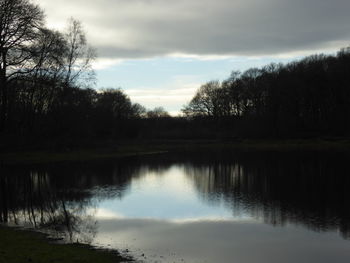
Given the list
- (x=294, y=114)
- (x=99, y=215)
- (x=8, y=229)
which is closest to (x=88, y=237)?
(x=8, y=229)

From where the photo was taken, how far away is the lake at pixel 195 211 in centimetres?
1642

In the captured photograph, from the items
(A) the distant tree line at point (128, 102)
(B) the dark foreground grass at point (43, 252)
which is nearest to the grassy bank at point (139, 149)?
(A) the distant tree line at point (128, 102)

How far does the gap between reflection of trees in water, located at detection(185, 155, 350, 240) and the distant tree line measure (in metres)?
23.3

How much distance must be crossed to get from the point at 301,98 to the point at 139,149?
46493mm

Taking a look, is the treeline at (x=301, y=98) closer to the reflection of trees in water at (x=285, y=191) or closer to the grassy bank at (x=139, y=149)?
the grassy bank at (x=139, y=149)

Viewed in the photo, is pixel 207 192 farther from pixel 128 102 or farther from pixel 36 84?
pixel 128 102

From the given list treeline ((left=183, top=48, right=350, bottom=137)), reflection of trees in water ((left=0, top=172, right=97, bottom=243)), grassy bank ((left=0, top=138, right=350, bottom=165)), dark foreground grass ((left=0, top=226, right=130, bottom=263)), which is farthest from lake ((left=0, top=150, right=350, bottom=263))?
treeline ((left=183, top=48, right=350, bottom=137))

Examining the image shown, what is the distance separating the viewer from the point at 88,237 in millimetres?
18297

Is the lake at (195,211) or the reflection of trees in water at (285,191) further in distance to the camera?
the reflection of trees in water at (285,191)

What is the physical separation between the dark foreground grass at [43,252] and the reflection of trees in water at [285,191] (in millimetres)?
10014

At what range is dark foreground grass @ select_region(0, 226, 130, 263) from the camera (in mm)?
13453

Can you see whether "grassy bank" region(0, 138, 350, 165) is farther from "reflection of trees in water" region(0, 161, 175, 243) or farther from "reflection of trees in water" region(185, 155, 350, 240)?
"reflection of trees in water" region(185, 155, 350, 240)

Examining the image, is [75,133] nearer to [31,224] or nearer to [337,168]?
[337,168]

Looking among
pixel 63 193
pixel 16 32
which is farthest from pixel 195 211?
pixel 16 32
